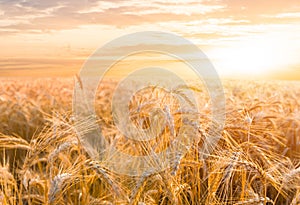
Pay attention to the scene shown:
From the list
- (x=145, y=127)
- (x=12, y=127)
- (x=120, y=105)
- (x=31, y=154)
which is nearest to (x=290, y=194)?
(x=145, y=127)

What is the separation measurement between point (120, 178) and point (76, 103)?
2.75 meters

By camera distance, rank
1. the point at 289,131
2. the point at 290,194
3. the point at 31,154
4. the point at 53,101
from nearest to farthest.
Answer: the point at 31,154 → the point at 290,194 → the point at 289,131 → the point at 53,101

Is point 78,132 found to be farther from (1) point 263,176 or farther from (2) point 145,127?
(1) point 263,176

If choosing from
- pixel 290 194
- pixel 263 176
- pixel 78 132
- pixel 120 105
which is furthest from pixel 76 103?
pixel 263 176

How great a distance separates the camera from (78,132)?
101 inches

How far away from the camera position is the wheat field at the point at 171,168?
2.15m

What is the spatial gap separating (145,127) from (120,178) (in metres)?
0.86

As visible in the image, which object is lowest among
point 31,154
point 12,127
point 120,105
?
point 12,127

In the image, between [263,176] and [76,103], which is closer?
[263,176]

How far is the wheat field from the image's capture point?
2.15 meters

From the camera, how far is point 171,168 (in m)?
2.20

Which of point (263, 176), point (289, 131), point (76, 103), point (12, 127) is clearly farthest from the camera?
point (12, 127)

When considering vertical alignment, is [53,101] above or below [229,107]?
below

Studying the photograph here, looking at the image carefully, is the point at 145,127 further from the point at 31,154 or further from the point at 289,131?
the point at 289,131
